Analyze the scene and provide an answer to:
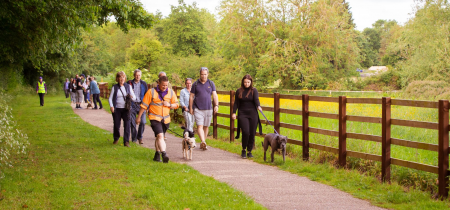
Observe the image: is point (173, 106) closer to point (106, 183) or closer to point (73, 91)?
point (106, 183)

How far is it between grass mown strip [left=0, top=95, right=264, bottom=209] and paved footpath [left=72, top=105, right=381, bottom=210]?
1.23 feet

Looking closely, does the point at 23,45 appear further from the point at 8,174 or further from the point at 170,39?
the point at 170,39

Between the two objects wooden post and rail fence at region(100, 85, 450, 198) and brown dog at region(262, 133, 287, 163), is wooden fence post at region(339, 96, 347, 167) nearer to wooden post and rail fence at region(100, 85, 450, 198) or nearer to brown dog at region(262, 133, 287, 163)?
wooden post and rail fence at region(100, 85, 450, 198)

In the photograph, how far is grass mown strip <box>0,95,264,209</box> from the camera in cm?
550

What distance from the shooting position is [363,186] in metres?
6.60

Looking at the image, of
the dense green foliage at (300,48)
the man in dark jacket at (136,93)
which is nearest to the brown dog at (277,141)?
the man in dark jacket at (136,93)

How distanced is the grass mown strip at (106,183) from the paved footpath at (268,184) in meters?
0.38

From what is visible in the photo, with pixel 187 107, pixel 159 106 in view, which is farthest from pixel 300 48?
pixel 159 106

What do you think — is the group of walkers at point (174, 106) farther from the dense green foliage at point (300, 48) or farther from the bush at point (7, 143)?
the dense green foliage at point (300, 48)

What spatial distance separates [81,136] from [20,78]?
31.1 meters

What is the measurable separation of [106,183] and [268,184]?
2.67 metres

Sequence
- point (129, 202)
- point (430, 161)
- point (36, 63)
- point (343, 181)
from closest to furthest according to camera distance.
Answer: point (129, 202)
point (343, 181)
point (430, 161)
point (36, 63)

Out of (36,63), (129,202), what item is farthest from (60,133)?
(129,202)

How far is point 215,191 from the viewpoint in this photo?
Result: 605cm
